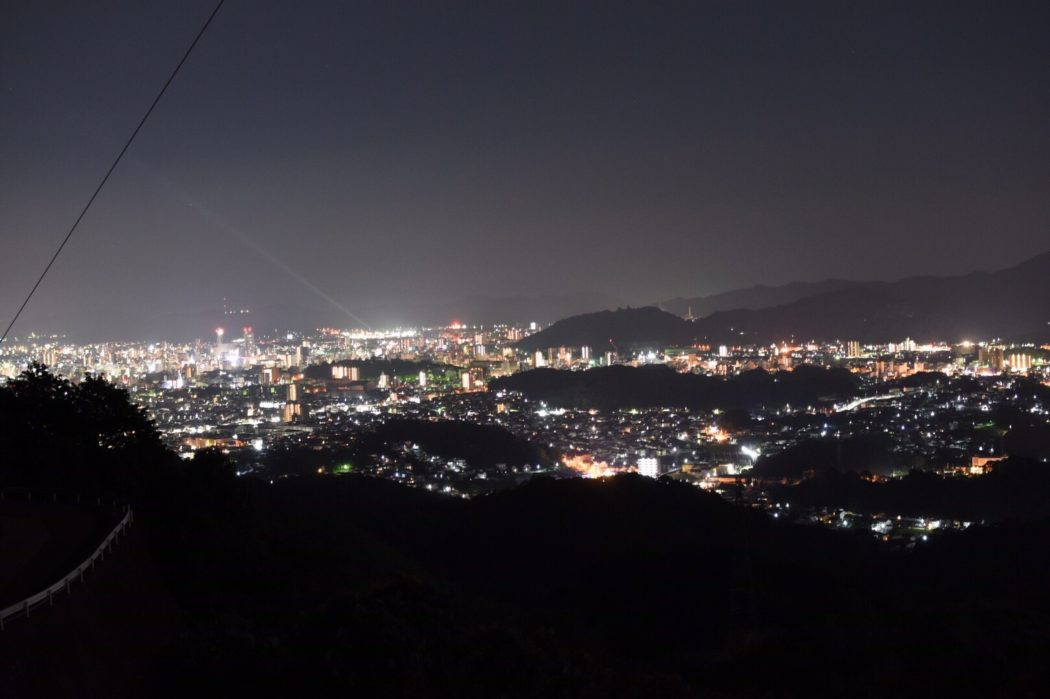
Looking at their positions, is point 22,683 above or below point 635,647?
above

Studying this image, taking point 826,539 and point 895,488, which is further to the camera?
point 895,488

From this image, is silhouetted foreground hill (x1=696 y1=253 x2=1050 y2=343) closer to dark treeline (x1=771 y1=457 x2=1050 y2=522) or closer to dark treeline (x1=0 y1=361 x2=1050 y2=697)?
dark treeline (x1=771 y1=457 x2=1050 y2=522)

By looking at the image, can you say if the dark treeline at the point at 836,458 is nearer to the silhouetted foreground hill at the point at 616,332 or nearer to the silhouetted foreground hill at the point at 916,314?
the silhouetted foreground hill at the point at 616,332

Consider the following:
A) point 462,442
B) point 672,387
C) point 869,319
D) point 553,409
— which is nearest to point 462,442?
point 462,442

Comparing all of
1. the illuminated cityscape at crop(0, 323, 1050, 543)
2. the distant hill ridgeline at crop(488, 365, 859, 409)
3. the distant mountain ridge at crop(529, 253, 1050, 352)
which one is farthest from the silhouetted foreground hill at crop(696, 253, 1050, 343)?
the distant hill ridgeline at crop(488, 365, 859, 409)

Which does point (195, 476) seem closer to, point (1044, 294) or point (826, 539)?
point (826, 539)

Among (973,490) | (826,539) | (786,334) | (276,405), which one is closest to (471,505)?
(826,539)
